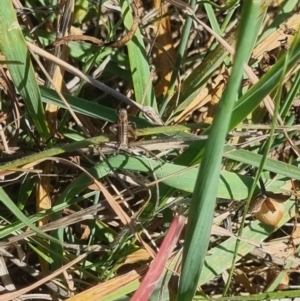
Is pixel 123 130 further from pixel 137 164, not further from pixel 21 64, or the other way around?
pixel 21 64

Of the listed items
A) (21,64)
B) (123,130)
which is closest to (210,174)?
(123,130)

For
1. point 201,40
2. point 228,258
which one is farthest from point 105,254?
point 201,40

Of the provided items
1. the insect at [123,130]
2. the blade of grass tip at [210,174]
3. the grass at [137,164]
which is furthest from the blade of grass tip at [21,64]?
the blade of grass tip at [210,174]

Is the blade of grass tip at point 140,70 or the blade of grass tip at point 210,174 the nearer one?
the blade of grass tip at point 210,174

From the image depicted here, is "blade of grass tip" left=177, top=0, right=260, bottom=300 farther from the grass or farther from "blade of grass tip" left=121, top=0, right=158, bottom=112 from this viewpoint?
"blade of grass tip" left=121, top=0, right=158, bottom=112

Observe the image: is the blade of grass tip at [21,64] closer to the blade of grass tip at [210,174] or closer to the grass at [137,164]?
the grass at [137,164]

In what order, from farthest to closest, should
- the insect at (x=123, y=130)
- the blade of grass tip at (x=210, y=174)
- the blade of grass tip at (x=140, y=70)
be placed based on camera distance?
the blade of grass tip at (x=140, y=70) → the insect at (x=123, y=130) → the blade of grass tip at (x=210, y=174)

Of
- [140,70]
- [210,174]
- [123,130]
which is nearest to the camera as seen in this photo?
[210,174]
